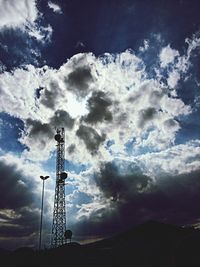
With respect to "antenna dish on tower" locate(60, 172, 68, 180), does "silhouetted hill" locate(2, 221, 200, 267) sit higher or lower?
lower

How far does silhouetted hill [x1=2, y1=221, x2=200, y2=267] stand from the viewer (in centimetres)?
2344

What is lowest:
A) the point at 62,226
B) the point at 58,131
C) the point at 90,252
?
the point at 90,252

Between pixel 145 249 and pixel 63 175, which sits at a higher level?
pixel 63 175

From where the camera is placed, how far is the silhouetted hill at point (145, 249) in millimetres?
23436

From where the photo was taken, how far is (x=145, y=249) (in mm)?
23844

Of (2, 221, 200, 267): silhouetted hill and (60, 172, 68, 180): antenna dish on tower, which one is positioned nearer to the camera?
(2, 221, 200, 267): silhouetted hill

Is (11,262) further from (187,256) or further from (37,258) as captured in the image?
(187,256)

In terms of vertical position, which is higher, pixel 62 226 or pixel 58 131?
pixel 58 131

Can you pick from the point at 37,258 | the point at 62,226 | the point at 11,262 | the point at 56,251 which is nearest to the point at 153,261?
the point at 56,251

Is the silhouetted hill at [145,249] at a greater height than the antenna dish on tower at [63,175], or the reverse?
the antenna dish on tower at [63,175]

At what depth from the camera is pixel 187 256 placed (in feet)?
76.9

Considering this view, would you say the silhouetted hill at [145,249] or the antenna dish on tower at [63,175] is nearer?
the silhouetted hill at [145,249]

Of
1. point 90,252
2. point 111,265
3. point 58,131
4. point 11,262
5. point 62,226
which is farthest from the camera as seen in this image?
point 58,131

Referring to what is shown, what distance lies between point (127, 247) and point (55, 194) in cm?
3324
